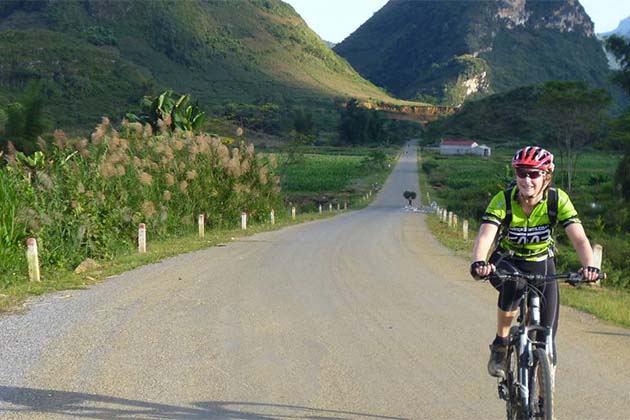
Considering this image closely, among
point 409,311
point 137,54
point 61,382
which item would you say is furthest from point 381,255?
point 137,54

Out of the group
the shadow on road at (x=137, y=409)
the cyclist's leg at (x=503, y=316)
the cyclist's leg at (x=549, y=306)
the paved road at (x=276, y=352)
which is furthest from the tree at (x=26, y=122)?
the cyclist's leg at (x=549, y=306)

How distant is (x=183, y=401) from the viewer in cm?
577

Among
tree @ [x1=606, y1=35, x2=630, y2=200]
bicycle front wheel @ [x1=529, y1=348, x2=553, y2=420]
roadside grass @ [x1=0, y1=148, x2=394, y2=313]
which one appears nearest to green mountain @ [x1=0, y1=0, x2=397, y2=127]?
tree @ [x1=606, y1=35, x2=630, y2=200]

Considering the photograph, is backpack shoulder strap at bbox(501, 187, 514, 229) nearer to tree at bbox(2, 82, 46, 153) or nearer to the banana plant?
the banana plant

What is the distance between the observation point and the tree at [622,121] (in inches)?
1844

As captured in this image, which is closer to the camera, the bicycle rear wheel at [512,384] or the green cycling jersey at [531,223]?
the bicycle rear wheel at [512,384]

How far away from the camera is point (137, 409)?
557cm

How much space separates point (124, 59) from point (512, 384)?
151 meters

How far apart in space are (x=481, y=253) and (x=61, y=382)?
3.67 metres

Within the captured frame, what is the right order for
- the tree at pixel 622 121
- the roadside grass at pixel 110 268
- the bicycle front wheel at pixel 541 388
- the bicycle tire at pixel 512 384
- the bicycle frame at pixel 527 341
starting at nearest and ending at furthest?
the bicycle front wheel at pixel 541 388
the bicycle frame at pixel 527 341
the bicycle tire at pixel 512 384
the roadside grass at pixel 110 268
the tree at pixel 622 121

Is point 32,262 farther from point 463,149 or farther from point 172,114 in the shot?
point 463,149

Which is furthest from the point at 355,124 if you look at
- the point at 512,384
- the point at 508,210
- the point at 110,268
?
the point at 512,384

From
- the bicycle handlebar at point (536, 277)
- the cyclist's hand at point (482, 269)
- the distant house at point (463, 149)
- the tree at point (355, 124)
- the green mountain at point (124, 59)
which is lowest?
the distant house at point (463, 149)

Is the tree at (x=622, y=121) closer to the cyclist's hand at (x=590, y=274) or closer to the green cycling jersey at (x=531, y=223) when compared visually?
the green cycling jersey at (x=531, y=223)
